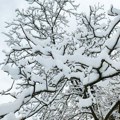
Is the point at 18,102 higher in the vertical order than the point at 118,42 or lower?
lower

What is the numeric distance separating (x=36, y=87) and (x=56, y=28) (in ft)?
20.4

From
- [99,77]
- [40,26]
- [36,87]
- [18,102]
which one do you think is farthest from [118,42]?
[40,26]

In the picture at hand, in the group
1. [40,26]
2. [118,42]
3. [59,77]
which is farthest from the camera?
[40,26]

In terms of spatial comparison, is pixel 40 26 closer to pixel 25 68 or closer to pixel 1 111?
pixel 25 68

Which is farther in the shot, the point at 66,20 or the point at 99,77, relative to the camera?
the point at 66,20

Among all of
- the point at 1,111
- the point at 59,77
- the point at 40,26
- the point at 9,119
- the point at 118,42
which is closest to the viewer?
the point at 9,119

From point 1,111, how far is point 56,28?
21.9 feet

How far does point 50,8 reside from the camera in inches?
373

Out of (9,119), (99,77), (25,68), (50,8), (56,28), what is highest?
(50,8)

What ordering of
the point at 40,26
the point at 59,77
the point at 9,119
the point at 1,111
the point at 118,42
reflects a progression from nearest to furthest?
the point at 9,119 < the point at 1,111 < the point at 118,42 < the point at 59,77 < the point at 40,26

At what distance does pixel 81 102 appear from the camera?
10.2 feet

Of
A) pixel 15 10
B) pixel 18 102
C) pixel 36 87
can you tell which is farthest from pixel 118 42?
pixel 15 10

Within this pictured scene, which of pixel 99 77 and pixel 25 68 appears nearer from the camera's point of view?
pixel 99 77

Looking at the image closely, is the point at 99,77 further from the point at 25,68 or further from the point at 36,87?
the point at 25,68
